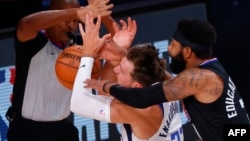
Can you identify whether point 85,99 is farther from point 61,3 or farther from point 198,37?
point 61,3

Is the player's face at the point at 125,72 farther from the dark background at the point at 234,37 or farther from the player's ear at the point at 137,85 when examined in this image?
the dark background at the point at 234,37

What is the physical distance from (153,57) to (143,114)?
0.31m

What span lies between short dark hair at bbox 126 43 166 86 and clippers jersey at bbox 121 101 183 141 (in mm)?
159

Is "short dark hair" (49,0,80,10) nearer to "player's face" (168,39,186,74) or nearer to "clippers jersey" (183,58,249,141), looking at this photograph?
"player's face" (168,39,186,74)

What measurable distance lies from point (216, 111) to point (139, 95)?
432 millimetres

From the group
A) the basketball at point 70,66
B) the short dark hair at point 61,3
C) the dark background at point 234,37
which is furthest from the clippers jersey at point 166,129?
the dark background at point 234,37

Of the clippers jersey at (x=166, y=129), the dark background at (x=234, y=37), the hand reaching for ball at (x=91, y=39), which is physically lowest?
the dark background at (x=234, y=37)

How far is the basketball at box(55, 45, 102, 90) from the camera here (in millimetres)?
3469

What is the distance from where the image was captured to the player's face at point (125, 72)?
10.3 ft

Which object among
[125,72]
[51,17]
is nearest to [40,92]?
[51,17]

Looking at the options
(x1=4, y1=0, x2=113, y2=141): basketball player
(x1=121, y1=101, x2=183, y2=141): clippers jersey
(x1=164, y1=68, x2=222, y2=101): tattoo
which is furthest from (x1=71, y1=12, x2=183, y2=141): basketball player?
(x1=4, y1=0, x2=113, y2=141): basketball player

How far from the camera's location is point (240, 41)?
5.15 metres

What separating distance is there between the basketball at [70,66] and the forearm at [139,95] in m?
0.44

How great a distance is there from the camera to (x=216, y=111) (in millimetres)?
3131
